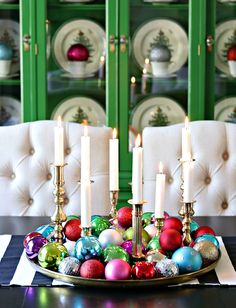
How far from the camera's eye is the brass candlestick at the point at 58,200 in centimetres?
193

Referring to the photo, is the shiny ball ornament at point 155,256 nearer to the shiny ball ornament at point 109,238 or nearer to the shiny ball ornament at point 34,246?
the shiny ball ornament at point 109,238

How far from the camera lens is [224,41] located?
11.2 ft

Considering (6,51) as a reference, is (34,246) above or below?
below

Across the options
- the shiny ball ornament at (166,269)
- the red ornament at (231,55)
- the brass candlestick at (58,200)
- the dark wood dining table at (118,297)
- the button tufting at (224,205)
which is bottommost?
the button tufting at (224,205)

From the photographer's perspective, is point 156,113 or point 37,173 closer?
point 37,173

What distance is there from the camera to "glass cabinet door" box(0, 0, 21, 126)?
11.2 feet

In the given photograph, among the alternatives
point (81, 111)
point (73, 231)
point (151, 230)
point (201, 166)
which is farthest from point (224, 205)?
point (81, 111)

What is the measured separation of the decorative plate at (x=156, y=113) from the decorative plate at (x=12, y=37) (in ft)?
1.84

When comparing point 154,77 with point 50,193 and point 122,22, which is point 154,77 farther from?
point 50,193

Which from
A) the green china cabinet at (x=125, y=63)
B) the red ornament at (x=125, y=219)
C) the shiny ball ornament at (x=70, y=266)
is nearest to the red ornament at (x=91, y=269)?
the shiny ball ornament at (x=70, y=266)

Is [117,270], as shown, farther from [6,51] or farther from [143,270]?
[6,51]

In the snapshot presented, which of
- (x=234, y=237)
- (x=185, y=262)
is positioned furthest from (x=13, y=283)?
(x=234, y=237)

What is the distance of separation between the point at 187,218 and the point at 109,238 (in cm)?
20

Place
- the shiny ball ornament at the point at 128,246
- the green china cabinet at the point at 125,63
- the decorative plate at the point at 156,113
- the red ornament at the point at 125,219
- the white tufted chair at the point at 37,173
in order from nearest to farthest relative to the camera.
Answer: the shiny ball ornament at the point at 128,246 < the red ornament at the point at 125,219 < the white tufted chair at the point at 37,173 < the green china cabinet at the point at 125,63 < the decorative plate at the point at 156,113
